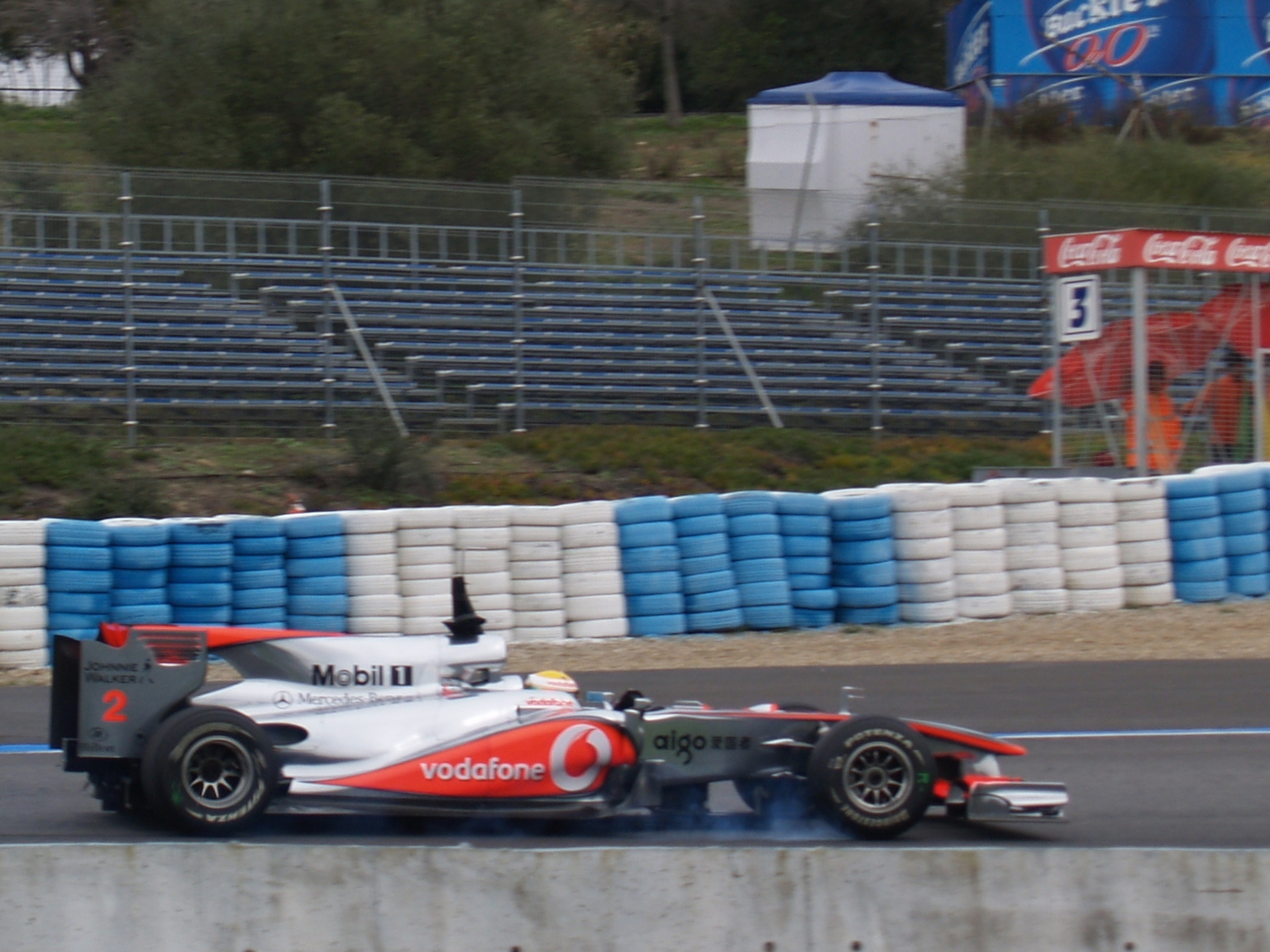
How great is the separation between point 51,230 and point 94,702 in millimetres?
13592

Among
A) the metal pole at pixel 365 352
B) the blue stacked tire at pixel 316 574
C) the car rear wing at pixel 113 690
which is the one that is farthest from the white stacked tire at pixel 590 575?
the metal pole at pixel 365 352

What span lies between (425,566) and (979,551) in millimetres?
4566

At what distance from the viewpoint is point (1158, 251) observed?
1580 cm

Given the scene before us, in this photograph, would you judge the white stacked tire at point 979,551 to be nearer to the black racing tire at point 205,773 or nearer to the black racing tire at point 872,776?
the black racing tire at point 872,776

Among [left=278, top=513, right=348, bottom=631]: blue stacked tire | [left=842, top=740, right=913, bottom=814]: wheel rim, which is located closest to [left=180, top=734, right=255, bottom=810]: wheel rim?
[left=842, top=740, right=913, bottom=814]: wheel rim

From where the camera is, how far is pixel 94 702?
19.5ft

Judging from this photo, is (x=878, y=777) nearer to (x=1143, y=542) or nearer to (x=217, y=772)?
(x=217, y=772)

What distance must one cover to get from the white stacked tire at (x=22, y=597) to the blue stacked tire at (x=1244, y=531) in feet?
31.4

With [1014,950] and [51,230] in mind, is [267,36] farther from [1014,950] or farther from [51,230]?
[1014,950]

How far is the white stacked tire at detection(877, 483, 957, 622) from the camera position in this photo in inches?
494

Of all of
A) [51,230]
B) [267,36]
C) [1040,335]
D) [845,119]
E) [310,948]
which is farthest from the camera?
[845,119]

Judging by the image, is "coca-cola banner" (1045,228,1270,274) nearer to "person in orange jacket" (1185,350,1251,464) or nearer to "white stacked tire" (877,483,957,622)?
"person in orange jacket" (1185,350,1251,464)

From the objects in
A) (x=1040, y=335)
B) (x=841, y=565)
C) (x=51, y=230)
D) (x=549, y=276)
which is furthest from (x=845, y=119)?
(x=841, y=565)

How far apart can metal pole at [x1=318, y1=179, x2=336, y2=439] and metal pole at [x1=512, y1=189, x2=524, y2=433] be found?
7.46 ft
